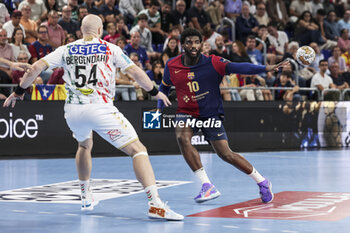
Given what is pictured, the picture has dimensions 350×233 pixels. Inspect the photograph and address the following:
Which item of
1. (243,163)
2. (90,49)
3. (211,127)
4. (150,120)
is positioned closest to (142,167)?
(90,49)

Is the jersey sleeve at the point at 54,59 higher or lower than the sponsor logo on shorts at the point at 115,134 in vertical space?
higher

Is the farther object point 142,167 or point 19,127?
point 19,127

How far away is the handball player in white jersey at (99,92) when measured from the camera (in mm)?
7527

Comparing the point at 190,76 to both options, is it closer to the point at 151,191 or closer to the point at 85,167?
the point at 85,167

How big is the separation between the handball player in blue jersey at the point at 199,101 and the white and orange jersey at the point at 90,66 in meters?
1.66

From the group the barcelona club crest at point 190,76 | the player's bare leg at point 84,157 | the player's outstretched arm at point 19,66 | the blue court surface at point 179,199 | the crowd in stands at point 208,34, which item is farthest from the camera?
the crowd in stands at point 208,34

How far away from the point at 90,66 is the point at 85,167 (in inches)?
52.2

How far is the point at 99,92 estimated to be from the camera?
25.2ft

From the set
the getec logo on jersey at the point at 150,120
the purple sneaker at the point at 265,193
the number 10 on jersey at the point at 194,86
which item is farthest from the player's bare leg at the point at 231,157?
the getec logo on jersey at the point at 150,120

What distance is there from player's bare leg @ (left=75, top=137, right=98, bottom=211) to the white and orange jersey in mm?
642

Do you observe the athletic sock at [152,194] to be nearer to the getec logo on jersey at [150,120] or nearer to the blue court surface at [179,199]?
the blue court surface at [179,199]

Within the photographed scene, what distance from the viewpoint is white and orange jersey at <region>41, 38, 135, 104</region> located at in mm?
7668

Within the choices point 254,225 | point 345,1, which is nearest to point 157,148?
point 254,225

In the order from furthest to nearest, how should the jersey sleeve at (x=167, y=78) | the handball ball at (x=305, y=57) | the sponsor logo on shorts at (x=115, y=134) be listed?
the jersey sleeve at (x=167, y=78) → the handball ball at (x=305, y=57) → the sponsor logo on shorts at (x=115, y=134)
